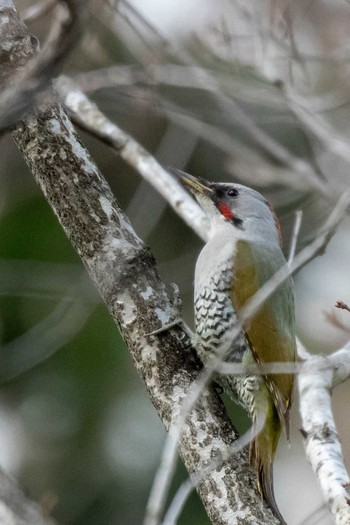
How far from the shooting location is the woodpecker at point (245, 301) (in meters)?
3.99

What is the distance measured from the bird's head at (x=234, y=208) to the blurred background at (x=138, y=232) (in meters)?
0.45

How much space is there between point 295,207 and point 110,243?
4372mm

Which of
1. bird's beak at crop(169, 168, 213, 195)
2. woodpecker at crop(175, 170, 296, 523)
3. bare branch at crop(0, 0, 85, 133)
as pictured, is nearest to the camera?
bare branch at crop(0, 0, 85, 133)

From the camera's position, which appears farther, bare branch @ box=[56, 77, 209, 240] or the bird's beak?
the bird's beak

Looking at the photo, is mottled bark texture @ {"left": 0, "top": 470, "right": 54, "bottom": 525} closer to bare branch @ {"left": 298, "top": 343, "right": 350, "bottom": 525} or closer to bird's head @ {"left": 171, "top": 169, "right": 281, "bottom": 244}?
bare branch @ {"left": 298, "top": 343, "right": 350, "bottom": 525}

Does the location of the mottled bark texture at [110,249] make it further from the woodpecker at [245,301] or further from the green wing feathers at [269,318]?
the green wing feathers at [269,318]

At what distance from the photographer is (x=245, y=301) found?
4.25 meters

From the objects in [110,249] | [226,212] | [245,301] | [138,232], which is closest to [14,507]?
[110,249]

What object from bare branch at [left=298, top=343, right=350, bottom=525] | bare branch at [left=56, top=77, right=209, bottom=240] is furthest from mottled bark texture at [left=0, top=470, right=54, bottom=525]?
bare branch at [left=56, top=77, right=209, bottom=240]

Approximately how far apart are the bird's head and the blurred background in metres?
0.45

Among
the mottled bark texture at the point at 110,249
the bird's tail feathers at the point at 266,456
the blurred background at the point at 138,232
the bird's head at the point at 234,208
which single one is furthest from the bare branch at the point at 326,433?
the blurred background at the point at 138,232

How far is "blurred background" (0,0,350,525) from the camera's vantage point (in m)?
5.54

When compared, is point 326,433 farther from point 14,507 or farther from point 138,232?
point 138,232

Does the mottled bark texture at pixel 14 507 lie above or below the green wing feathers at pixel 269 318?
below
